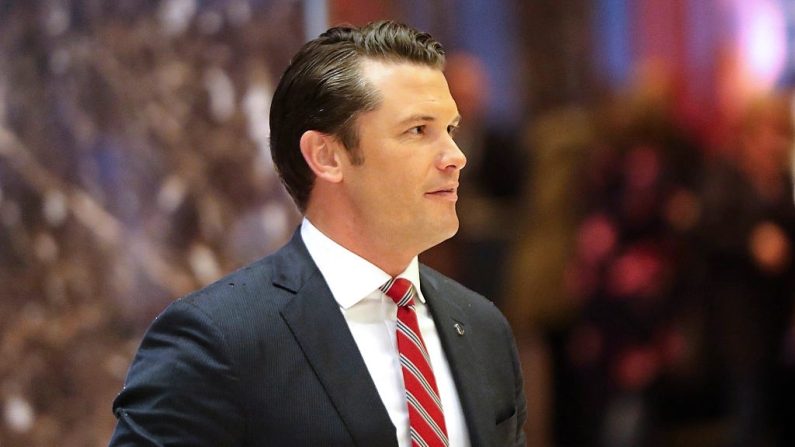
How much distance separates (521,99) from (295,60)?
2343 millimetres

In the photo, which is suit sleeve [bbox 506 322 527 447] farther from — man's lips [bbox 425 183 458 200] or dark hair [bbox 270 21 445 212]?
dark hair [bbox 270 21 445 212]

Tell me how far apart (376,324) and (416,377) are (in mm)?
142

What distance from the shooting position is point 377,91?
2.16 m

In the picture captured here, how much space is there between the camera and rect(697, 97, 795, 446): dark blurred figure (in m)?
4.16

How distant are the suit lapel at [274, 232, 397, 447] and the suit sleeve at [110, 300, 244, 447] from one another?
0.16 metres

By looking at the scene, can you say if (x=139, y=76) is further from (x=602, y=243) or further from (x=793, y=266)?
(x=793, y=266)

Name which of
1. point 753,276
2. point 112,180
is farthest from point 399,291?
point 753,276

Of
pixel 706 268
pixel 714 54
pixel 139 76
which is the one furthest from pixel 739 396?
pixel 139 76

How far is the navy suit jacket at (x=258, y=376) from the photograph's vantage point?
190 centimetres

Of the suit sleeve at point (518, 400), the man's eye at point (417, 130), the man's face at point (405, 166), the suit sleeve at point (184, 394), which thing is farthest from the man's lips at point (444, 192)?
the suit sleeve at point (184, 394)

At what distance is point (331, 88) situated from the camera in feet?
7.13

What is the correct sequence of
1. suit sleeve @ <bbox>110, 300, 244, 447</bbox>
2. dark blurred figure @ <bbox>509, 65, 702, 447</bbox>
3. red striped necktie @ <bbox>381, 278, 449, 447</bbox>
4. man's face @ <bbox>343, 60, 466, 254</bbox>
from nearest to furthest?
suit sleeve @ <bbox>110, 300, 244, 447</bbox> → red striped necktie @ <bbox>381, 278, 449, 447</bbox> → man's face @ <bbox>343, 60, 466, 254</bbox> → dark blurred figure @ <bbox>509, 65, 702, 447</bbox>

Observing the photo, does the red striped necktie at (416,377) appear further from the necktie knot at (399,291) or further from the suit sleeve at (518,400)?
the suit sleeve at (518,400)

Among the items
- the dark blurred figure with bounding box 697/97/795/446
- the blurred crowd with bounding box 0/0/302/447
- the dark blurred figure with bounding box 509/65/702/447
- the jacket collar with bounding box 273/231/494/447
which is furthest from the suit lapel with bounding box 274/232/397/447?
the dark blurred figure with bounding box 697/97/795/446
